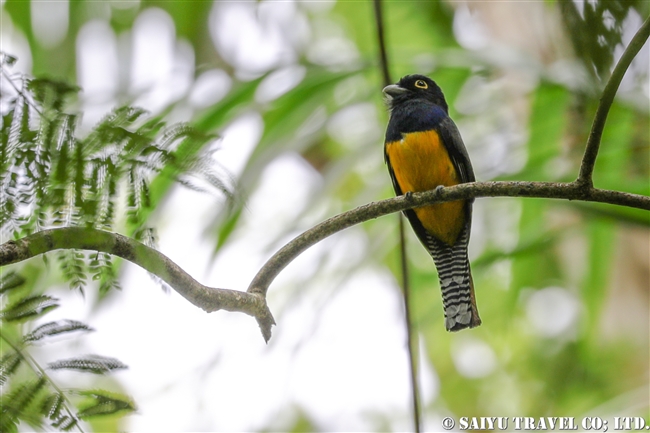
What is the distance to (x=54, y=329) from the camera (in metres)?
1.70

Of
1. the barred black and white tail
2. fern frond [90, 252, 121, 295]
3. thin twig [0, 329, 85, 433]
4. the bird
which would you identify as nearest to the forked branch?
fern frond [90, 252, 121, 295]

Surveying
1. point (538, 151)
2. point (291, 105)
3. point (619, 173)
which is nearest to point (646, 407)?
point (619, 173)

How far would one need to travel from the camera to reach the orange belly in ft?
12.3

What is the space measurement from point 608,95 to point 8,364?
5.65 feet

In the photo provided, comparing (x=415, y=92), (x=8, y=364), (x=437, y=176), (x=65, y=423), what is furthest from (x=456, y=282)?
(x=8, y=364)

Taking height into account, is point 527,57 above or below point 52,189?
above

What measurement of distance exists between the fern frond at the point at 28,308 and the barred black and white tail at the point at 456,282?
219 centimetres

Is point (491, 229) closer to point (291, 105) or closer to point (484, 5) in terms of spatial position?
point (484, 5)

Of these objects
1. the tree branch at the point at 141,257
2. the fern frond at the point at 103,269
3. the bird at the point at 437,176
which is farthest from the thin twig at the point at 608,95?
the bird at the point at 437,176

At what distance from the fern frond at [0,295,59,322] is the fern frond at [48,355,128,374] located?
0.14m

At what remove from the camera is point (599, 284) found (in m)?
5.06

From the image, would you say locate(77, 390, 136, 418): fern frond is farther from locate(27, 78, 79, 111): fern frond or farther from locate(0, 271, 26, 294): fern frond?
locate(27, 78, 79, 111): fern frond

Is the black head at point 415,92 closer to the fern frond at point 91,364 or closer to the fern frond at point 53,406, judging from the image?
the fern frond at point 91,364

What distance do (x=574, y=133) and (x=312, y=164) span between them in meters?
5.02
